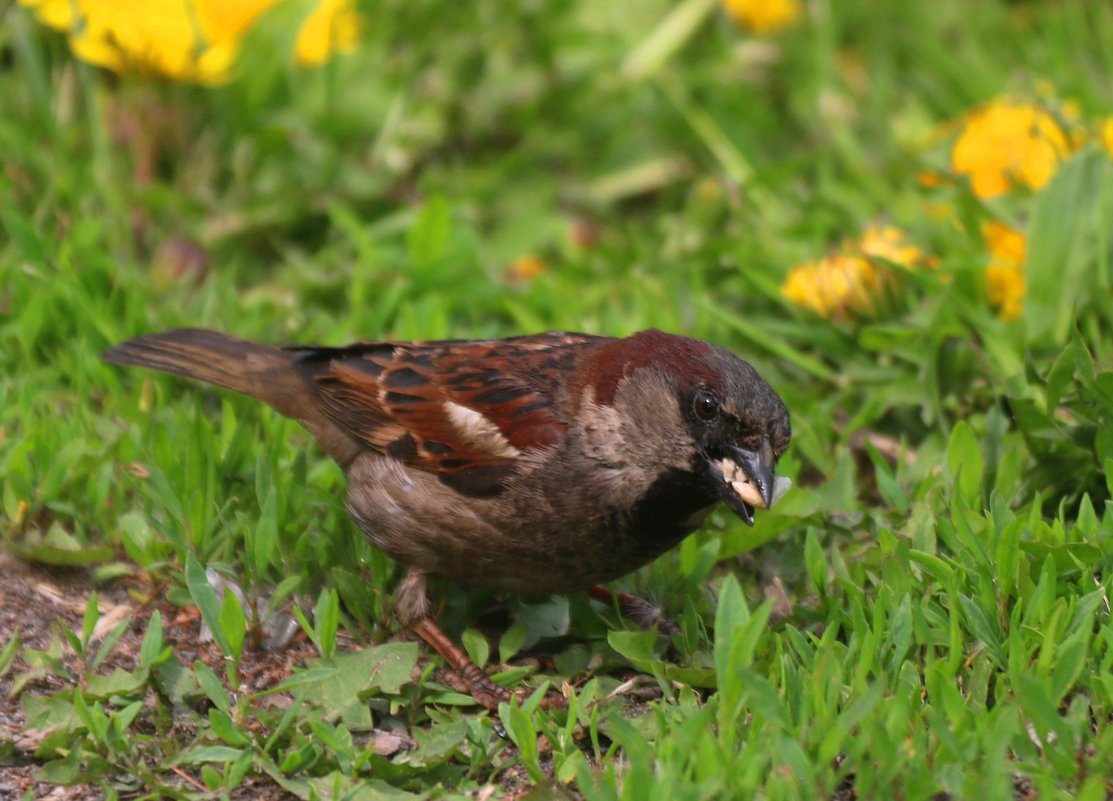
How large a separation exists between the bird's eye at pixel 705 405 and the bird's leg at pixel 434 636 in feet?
2.75

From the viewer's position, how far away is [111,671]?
10.8ft

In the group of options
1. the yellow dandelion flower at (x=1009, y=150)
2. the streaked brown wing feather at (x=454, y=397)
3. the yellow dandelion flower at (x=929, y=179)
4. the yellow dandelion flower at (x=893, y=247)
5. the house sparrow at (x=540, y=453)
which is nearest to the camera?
the house sparrow at (x=540, y=453)

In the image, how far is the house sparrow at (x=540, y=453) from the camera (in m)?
3.23

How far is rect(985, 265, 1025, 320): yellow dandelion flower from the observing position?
4559 millimetres

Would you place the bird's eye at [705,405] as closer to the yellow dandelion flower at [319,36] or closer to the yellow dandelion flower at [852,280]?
the yellow dandelion flower at [852,280]

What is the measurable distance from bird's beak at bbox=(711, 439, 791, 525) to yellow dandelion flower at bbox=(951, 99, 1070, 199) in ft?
7.47

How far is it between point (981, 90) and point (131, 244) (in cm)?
392

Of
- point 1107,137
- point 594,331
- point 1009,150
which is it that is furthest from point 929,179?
point 594,331

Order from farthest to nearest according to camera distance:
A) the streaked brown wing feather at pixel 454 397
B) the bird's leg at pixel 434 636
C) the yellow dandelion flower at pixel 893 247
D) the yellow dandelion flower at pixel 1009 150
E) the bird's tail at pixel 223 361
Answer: the yellow dandelion flower at pixel 1009 150
the yellow dandelion flower at pixel 893 247
the bird's tail at pixel 223 361
the streaked brown wing feather at pixel 454 397
the bird's leg at pixel 434 636

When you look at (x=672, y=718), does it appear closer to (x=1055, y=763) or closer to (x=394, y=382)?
(x=1055, y=763)

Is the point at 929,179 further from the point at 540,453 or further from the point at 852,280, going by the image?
the point at 540,453

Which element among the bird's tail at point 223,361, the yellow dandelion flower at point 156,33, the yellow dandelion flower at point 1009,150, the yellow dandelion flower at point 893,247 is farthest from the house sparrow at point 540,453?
the yellow dandelion flower at point 1009,150

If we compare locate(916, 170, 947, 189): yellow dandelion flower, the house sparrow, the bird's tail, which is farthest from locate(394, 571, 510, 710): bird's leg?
locate(916, 170, 947, 189): yellow dandelion flower

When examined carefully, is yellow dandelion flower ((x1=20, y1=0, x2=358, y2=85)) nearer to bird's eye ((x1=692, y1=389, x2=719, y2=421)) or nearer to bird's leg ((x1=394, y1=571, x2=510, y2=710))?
bird's leg ((x1=394, y1=571, x2=510, y2=710))
